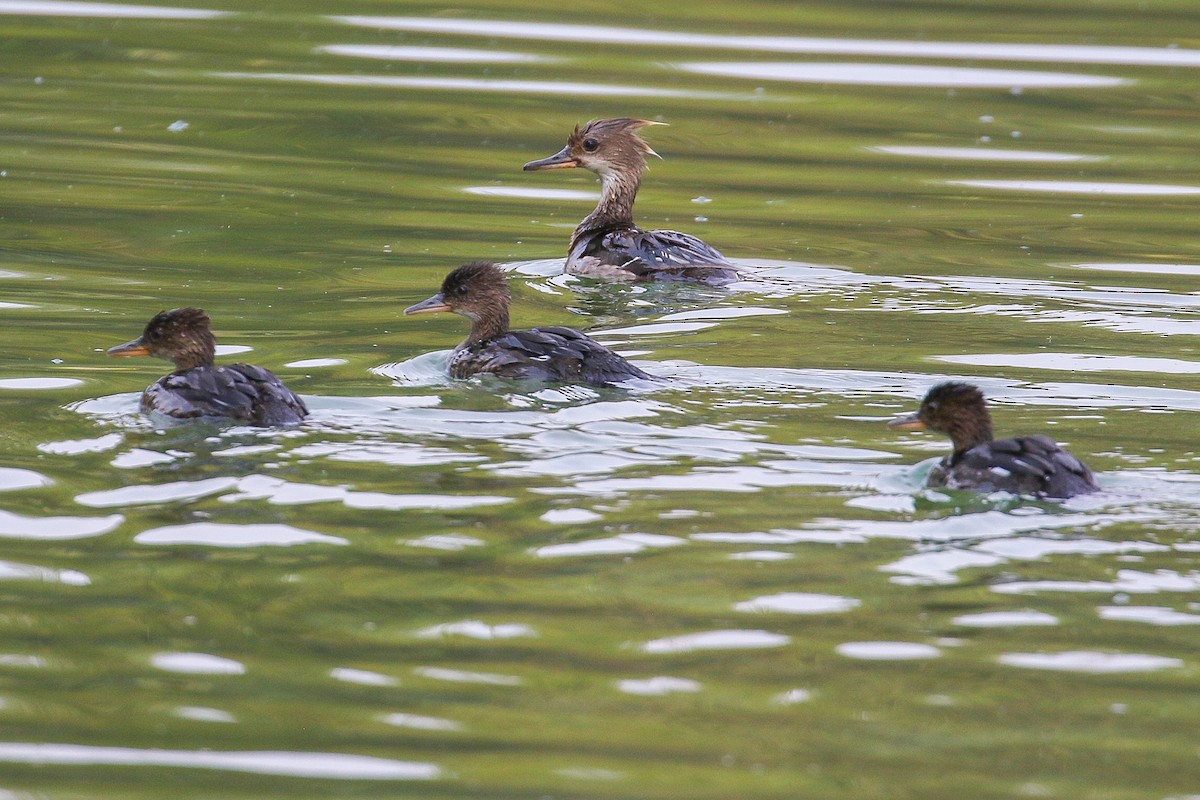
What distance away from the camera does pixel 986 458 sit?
6.94 m

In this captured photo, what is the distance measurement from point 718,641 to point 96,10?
15203mm

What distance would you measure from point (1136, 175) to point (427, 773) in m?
11.5

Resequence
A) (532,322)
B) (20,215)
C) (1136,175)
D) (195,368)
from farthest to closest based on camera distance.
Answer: (1136,175) → (20,215) → (532,322) → (195,368)

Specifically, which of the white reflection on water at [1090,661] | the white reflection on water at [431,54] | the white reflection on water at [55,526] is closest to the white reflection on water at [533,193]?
the white reflection on water at [431,54]

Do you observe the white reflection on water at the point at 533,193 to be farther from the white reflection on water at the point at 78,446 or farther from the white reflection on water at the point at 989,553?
the white reflection on water at the point at 989,553

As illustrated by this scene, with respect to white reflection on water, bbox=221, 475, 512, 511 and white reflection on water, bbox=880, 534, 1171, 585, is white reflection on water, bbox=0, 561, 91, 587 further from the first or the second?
white reflection on water, bbox=880, 534, 1171, 585

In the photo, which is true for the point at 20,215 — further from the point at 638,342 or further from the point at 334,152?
the point at 638,342

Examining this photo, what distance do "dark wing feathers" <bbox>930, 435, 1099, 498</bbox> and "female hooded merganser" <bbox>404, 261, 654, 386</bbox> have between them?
6.51 feet

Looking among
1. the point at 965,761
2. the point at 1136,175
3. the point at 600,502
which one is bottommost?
the point at 965,761

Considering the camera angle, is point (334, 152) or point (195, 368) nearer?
point (195, 368)

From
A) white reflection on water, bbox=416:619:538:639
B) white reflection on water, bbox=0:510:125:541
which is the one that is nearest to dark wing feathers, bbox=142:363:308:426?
white reflection on water, bbox=0:510:125:541

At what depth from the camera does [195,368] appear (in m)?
8.01

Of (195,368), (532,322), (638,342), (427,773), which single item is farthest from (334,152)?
(427,773)

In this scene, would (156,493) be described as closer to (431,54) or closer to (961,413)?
(961,413)
